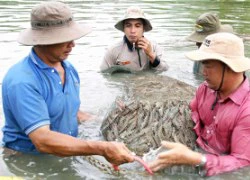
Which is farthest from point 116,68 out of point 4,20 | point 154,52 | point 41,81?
point 4,20

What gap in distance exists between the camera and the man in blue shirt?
399 cm

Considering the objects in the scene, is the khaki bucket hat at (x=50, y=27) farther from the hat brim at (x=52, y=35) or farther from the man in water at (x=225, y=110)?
the man in water at (x=225, y=110)

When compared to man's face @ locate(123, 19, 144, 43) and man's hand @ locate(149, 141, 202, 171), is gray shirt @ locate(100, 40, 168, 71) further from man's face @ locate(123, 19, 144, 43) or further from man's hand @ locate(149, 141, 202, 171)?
man's hand @ locate(149, 141, 202, 171)

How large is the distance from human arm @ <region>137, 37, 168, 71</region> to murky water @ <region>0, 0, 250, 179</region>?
205 millimetres

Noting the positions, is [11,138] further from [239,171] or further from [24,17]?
[24,17]

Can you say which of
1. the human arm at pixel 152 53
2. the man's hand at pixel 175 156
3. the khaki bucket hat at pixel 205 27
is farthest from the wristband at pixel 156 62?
the man's hand at pixel 175 156

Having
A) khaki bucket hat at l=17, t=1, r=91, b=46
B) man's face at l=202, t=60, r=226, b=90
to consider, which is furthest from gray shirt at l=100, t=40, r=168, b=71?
khaki bucket hat at l=17, t=1, r=91, b=46

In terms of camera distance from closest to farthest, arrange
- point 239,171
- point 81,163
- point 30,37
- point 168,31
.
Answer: point 30,37 < point 239,171 < point 81,163 < point 168,31

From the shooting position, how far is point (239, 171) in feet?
14.8

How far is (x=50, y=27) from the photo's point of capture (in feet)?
13.6

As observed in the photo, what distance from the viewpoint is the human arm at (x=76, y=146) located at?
154 inches

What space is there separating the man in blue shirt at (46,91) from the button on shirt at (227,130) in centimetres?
94

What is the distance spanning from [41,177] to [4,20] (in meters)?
9.45

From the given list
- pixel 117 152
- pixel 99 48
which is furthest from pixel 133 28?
pixel 117 152
